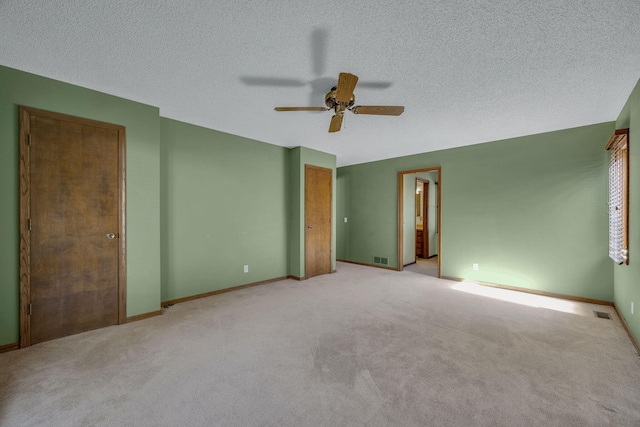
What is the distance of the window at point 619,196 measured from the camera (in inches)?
105

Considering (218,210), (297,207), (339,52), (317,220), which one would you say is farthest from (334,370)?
(317,220)

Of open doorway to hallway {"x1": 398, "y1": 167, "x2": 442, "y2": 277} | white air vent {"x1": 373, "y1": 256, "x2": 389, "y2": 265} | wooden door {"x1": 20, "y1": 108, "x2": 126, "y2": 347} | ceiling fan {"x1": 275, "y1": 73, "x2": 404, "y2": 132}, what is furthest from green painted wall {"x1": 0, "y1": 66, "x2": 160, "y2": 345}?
open doorway to hallway {"x1": 398, "y1": 167, "x2": 442, "y2": 277}

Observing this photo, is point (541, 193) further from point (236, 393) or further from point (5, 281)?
point (5, 281)

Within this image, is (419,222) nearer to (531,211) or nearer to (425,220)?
(425,220)

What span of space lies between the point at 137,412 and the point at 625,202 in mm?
4629

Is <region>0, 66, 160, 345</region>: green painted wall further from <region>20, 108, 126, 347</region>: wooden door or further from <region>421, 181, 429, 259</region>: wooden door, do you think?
<region>421, 181, 429, 259</region>: wooden door

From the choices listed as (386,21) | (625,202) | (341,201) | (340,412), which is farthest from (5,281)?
(625,202)

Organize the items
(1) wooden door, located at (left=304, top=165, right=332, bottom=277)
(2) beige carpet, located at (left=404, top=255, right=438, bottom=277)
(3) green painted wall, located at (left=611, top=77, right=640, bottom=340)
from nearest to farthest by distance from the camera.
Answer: (3) green painted wall, located at (left=611, top=77, right=640, bottom=340) < (1) wooden door, located at (left=304, top=165, right=332, bottom=277) < (2) beige carpet, located at (left=404, top=255, right=438, bottom=277)

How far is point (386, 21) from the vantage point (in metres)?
1.67

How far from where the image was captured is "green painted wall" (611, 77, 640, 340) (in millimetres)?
2314

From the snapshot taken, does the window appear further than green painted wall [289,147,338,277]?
No

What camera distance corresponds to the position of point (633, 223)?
2447mm

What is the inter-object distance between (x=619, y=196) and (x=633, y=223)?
58 cm

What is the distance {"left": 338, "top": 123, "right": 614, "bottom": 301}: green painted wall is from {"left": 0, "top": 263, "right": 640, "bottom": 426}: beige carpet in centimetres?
72
